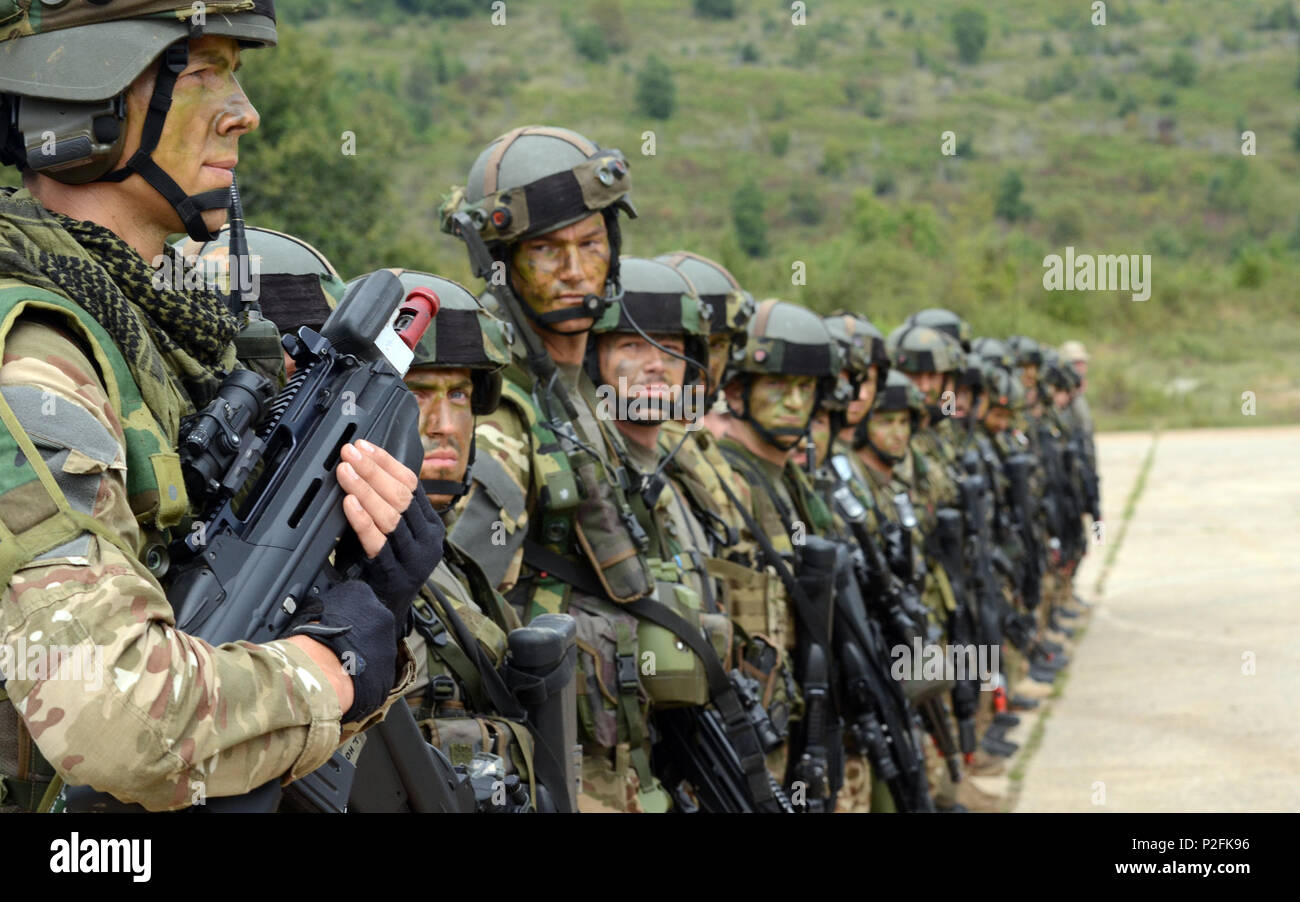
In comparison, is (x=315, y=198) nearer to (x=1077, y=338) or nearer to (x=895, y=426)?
(x=895, y=426)

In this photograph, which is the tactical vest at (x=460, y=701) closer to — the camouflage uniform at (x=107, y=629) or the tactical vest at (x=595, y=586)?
the tactical vest at (x=595, y=586)

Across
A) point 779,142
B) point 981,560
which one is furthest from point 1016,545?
point 779,142

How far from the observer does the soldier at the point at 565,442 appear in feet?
13.2

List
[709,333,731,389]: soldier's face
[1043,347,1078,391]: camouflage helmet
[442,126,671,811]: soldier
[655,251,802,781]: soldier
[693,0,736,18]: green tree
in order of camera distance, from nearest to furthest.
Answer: [442,126,671,811]: soldier
[655,251,802,781]: soldier
[709,333,731,389]: soldier's face
[1043,347,1078,391]: camouflage helmet
[693,0,736,18]: green tree

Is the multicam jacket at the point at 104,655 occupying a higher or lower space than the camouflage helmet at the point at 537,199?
lower

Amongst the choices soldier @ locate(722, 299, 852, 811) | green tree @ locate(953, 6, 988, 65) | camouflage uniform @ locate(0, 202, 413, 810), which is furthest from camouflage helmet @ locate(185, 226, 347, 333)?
green tree @ locate(953, 6, 988, 65)

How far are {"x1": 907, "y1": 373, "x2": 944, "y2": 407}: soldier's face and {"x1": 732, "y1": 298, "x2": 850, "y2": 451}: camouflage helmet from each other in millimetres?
3481

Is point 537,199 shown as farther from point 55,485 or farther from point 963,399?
point 963,399

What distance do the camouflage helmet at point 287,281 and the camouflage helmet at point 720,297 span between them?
2.94 meters

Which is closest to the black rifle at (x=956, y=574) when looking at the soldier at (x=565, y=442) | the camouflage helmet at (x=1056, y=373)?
the soldier at (x=565, y=442)

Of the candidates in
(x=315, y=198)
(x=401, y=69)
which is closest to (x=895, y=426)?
(x=315, y=198)

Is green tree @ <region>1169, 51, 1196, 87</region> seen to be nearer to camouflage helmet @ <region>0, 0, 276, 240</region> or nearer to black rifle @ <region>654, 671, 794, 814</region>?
black rifle @ <region>654, 671, 794, 814</region>

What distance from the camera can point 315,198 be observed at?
70.4 feet

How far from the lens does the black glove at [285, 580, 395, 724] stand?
6.52 ft
